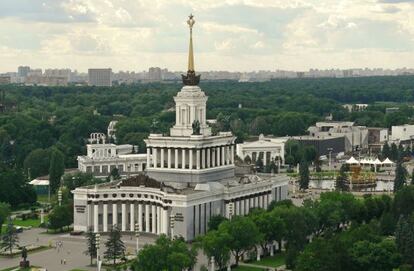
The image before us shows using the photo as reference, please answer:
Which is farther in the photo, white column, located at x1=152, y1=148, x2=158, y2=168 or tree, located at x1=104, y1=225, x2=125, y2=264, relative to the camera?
white column, located at x1=152, y1=148, x2=158, y2=168

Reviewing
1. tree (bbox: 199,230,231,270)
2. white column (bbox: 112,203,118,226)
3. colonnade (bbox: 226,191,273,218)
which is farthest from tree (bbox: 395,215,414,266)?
white column (bbox: 112,203,118,226)

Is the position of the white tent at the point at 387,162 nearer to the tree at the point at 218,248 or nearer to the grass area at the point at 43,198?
the grass area at the point at 43,198

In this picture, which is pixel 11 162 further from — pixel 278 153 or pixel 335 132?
pixel 335 132

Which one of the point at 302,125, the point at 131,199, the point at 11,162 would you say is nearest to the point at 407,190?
the point at 131,199

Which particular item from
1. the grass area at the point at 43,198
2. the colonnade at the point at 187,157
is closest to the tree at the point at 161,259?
the colonnade at the point at 187,157

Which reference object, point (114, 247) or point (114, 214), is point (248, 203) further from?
point (114, 247)

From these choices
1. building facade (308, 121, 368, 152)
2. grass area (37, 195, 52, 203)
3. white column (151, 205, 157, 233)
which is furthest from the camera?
building facade (308, 121, 368, 152)

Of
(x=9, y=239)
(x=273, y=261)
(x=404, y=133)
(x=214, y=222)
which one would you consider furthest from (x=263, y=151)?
(x=9, y=239)

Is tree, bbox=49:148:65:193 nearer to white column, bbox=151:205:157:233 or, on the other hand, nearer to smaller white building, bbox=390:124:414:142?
white column, bbox=151:205:157:233
